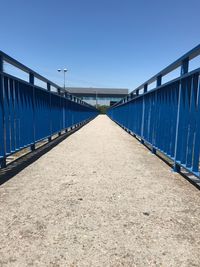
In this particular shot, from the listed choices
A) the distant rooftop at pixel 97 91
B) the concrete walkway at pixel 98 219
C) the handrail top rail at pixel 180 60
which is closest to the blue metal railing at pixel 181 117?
the handrail top rail at pixel 180 60

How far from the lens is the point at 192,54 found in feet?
13.6

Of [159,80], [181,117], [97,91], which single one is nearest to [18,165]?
[181,117]

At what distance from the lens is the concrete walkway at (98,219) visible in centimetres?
209

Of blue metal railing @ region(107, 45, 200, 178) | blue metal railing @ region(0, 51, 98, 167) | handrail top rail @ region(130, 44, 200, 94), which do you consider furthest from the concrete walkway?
handrail top rail @ region(130, 44, 200, 94)

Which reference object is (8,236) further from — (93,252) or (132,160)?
(132,160)

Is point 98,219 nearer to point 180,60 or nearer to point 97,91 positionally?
point 180,60

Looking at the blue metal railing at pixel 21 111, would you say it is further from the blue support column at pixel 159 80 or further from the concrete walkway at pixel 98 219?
the blue support column at pixel 159 80

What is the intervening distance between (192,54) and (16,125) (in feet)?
11.9

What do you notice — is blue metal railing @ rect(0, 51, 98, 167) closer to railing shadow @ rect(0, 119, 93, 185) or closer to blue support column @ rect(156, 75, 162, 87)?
railing shadow @ rect(0, 119, 93, 185)

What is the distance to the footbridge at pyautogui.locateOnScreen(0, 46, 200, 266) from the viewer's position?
7.11ft

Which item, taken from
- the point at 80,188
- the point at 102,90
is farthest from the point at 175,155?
the point at 102,90

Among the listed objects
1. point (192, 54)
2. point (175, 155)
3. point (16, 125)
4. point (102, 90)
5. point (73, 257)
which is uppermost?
point (102, 90)

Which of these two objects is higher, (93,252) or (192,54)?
(192,54)

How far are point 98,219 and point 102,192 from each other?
0.90 m
